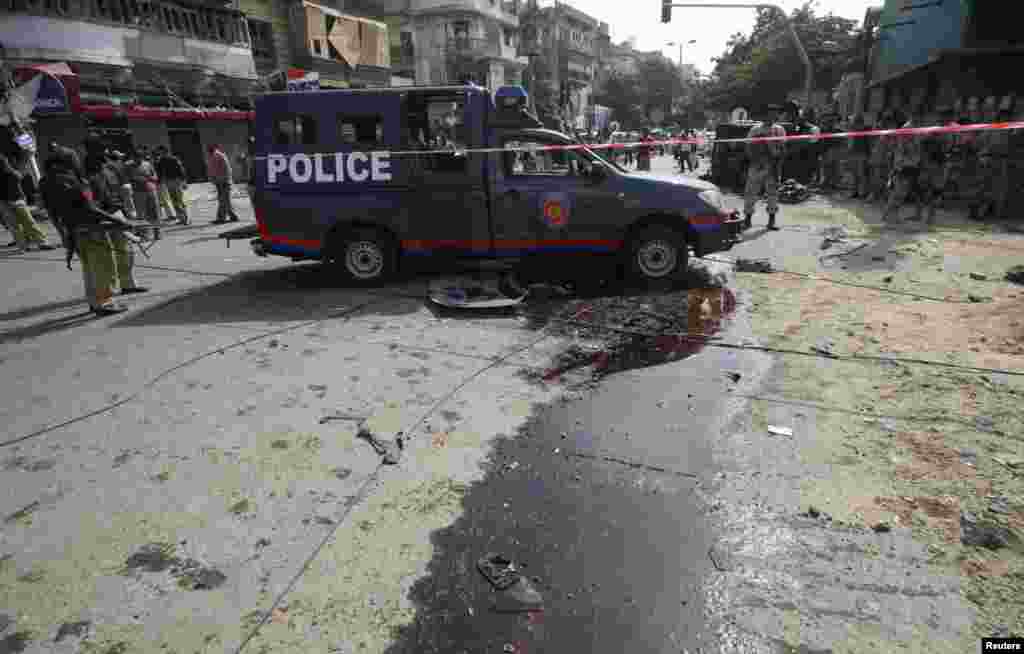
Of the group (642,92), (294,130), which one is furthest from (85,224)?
(642,92)

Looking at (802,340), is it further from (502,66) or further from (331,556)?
(502,66)

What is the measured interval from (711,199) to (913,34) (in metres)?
14.9

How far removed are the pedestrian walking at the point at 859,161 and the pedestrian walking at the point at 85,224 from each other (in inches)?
604

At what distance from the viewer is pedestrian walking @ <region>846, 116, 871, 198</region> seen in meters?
14.6

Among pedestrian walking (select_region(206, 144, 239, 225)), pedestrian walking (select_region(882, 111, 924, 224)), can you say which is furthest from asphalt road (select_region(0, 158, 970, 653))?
pedestrian walking (select_region(206, 144, 239, 225))

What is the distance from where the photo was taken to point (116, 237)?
682cm

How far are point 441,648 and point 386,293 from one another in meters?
5.16

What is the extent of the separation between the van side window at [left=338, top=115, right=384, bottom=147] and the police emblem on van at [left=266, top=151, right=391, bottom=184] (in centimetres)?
13

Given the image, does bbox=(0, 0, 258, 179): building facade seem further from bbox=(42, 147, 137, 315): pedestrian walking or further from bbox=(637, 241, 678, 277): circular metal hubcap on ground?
bbox=(637, 241, 678, 277): circular metal hubcap on ground

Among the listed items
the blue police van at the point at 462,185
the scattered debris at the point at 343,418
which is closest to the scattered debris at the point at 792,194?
the blue police van at the point at 462,185

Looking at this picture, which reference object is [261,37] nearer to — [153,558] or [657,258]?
[657,258]

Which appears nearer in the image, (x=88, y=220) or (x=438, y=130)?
(x=88, y=220)

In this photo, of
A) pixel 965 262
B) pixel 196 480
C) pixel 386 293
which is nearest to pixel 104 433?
pixel 196 480

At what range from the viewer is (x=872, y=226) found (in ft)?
34.0
